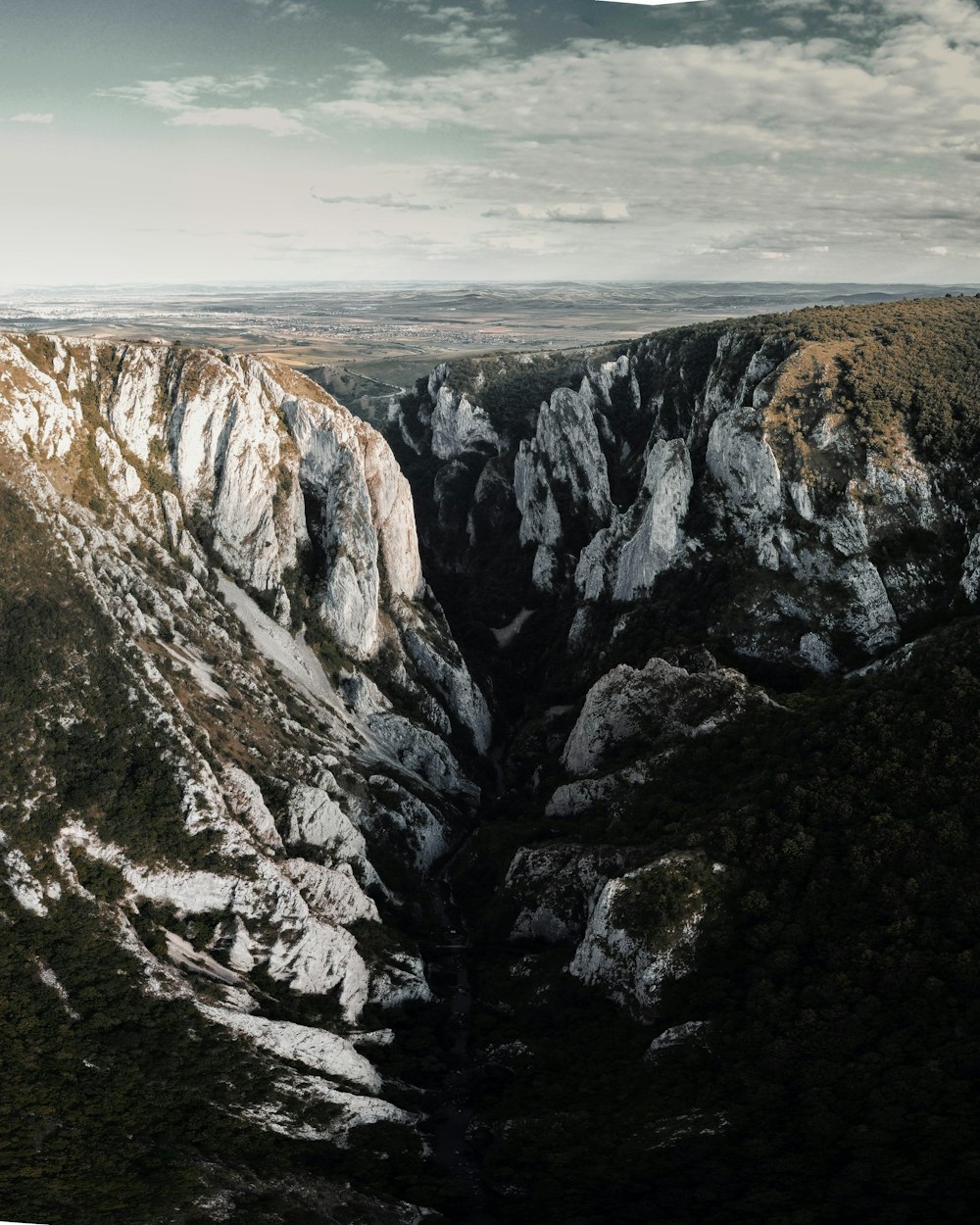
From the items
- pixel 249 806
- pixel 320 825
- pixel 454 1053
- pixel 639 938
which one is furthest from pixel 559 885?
pixel 249 806

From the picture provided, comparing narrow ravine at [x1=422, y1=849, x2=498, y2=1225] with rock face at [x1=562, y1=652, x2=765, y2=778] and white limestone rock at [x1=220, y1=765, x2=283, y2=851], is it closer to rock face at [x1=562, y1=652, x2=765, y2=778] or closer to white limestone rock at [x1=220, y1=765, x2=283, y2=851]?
white limestone rock at [x1=220, y1=765, x2=283, y2=851]

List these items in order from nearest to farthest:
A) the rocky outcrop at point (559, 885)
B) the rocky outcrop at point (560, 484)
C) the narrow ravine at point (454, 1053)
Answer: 1. the narrow ravine at point (454, 1053)
2. the rocky outcrop at point (559, 885)
3. the rocky outcrop at point (560, 484)

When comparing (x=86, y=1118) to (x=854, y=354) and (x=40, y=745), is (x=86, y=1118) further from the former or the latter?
(x=854, y=354)

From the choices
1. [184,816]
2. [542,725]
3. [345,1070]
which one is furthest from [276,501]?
[345,1070]

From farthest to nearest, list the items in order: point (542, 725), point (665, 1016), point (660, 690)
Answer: point (542, 725), point (660, 690), point (665, 1016)

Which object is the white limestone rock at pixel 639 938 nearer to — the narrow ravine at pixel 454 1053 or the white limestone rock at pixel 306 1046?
the narrow ravine at pixel 454 1053

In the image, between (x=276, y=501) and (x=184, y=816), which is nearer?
(x=184, y=816)

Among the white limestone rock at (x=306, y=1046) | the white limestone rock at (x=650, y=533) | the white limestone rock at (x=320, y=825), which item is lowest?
the white limestone rock at (x=306, y=1046)

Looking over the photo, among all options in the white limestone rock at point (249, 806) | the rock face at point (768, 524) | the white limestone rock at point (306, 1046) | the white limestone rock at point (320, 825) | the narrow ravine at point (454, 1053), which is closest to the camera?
the narrow ravine at point (454, 1053)

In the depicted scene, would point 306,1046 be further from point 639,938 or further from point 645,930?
point 645,930

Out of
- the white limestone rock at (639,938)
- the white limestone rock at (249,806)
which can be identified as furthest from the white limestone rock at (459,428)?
the white limestone rock at (639,938)

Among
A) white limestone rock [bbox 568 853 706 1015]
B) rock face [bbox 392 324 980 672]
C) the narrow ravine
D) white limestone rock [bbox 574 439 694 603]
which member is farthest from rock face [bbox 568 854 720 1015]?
white limestone rock [bbox 574 439 694 603]
